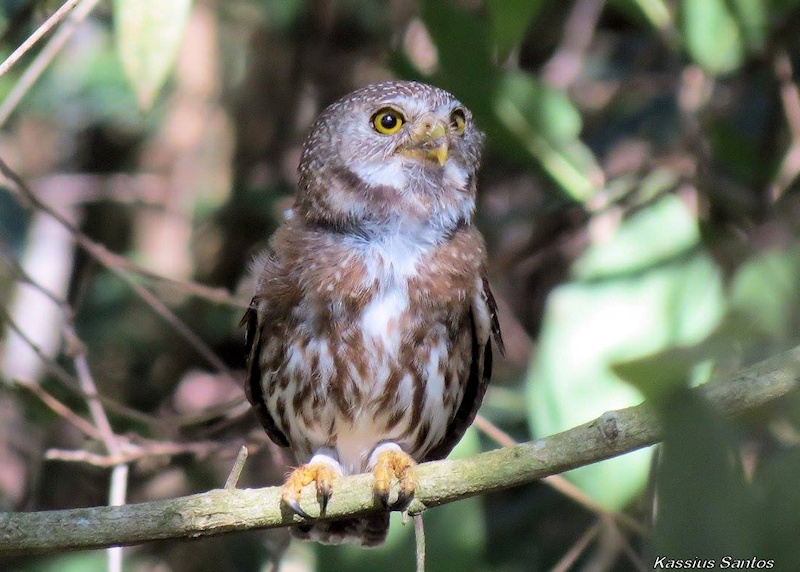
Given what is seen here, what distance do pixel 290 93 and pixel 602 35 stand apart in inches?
72.1

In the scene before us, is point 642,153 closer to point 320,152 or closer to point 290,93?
point 290,93

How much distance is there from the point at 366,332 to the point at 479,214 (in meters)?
2.17

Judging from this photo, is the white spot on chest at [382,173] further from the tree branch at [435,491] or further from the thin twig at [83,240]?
the tree branch at [435,491]

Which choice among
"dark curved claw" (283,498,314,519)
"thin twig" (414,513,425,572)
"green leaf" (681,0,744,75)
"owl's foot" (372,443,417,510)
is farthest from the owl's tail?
"green leaf" (681,0,744,75)

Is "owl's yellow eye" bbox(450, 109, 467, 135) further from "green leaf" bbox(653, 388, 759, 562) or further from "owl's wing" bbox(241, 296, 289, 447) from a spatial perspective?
"green leaf" bbox(653, 388, 759, 562)

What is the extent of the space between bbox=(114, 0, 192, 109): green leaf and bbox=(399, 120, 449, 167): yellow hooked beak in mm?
874

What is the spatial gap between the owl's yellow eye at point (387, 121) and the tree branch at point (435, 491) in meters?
1.29

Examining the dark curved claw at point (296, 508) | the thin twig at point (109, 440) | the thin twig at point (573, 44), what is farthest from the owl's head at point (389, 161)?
the thin twig at point (573, 44)

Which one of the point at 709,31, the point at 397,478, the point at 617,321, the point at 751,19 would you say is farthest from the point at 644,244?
the point at 397,478

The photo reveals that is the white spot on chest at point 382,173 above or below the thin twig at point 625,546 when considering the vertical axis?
above

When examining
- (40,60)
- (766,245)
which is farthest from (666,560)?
(766,245)

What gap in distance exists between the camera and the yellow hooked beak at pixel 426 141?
12.2ft

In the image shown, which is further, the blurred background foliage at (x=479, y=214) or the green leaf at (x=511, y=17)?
the blurred background foliage at (x=479, y=214)

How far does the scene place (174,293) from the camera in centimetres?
541
